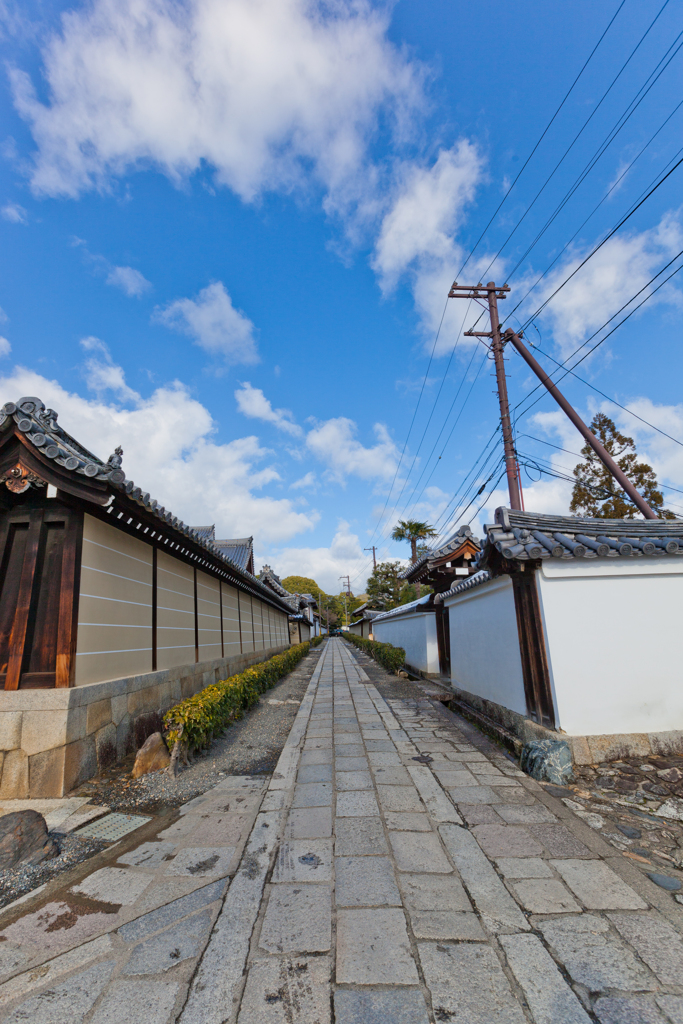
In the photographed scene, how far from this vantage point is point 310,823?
13.9 ft

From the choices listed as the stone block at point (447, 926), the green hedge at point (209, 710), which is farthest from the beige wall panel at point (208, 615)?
the stone block at point (447, 926)

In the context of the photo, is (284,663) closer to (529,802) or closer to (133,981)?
(529,802)

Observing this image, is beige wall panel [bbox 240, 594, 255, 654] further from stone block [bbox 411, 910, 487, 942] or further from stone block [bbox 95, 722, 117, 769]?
stone block [bbox 411, 910, 487, 942]

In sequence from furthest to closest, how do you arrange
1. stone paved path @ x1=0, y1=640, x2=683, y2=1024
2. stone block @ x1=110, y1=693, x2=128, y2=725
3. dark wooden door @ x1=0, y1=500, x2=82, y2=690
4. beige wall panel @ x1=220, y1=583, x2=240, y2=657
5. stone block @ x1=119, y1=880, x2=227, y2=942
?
beige wall panel @ x1=220, y1=583, x2=240, y2=657 → stone block @ x1=110, y1=693, x2=128, y2=725 → dark wooden door @ x1=0, y1=500, x2=82, y2=690 → stone block @ x1=119, y1=880, x2=227, y2=942 → stone paved path @ x1=0, y1=640, x2=683, y2=1024

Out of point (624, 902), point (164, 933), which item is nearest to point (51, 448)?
point (164, 933)

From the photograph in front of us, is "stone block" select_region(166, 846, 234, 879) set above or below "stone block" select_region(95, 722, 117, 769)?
below

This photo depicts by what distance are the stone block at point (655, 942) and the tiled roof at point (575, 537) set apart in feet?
11.1

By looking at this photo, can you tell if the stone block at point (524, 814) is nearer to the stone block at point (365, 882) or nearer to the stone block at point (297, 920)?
the stone block at point (365, 882)

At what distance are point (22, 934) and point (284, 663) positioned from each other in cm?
1344

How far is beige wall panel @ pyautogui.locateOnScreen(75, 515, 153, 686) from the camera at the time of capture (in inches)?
213

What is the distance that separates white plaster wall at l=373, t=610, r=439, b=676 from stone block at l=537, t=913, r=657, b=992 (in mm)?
10792

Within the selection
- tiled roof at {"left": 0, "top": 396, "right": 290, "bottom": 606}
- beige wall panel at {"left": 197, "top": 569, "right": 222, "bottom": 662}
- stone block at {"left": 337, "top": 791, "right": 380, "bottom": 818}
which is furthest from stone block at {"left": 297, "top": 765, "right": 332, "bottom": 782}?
beige wall panel at {"left": 197, "top": 569, "right": 222, "bottom": 662}

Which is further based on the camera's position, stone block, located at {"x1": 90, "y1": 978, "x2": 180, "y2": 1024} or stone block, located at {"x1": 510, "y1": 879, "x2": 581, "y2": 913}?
stone block, located at {"x1": 510, "y1": 879, "x2": 581, "y2": 913}

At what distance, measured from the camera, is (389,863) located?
351 cm
